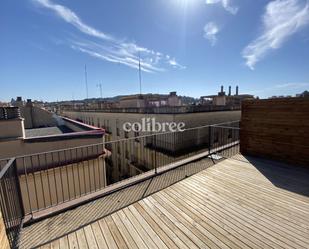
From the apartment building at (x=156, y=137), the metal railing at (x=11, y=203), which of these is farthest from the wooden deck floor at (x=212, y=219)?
the apartment building at (x=156, y=137)

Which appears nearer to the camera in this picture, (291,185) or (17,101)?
(291,185)

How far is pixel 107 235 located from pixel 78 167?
168 inches

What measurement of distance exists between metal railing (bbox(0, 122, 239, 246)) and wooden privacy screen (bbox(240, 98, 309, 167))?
2.12 feet

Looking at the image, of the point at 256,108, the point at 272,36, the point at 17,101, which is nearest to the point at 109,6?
the point at 256,108

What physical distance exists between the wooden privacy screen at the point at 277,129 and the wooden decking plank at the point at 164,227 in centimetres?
428

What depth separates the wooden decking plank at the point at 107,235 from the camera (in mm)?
2020

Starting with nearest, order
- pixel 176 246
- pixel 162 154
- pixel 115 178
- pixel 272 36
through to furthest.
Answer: pixel 176 246 < pixel 272 36 < pixel 162 154 < pixel 115 178

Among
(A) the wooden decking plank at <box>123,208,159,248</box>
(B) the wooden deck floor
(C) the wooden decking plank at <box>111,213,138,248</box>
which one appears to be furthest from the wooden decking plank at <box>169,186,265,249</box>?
(C) the wooden decking plank at <box>111,213,138,248</box>

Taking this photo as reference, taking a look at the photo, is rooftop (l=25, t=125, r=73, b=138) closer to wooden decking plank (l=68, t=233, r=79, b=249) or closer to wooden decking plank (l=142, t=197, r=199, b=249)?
wooden decking plank (l=68, t=233, r=79, b=249)

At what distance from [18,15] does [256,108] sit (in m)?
8.01

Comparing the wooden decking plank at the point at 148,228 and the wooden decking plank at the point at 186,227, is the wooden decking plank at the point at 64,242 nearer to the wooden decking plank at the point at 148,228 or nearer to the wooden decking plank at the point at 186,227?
the wooden decking plank at the point at 148,228

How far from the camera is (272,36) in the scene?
8125mm

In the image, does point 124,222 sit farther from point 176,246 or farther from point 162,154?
point 162,154

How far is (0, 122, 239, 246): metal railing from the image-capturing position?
232 centimetres
